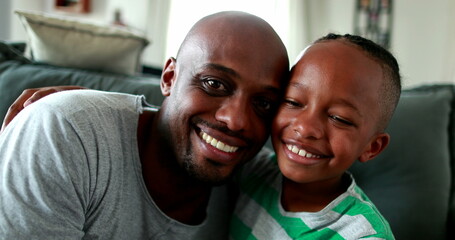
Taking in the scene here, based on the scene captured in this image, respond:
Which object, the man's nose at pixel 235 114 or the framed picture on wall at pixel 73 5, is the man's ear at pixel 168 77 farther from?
the framed picture on wall at pixel 73 5

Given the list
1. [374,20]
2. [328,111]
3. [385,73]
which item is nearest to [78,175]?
[328,111]

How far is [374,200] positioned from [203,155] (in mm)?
707

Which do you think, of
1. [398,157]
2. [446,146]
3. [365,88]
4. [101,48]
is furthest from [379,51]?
[101,48]

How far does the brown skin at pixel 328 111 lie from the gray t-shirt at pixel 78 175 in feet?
1.26

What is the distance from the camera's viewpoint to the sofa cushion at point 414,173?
4.30ft

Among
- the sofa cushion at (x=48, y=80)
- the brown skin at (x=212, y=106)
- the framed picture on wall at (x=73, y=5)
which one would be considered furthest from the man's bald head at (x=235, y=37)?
the framed picture on wall at (x=73, y=5)

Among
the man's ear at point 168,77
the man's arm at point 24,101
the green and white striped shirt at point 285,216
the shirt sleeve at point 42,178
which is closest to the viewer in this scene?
the shirt sleeve at point 42,178

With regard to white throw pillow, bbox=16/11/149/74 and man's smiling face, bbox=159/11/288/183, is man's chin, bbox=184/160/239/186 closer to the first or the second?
man's smiling face, bbox=159/11/288/183

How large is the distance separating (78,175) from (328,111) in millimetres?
613

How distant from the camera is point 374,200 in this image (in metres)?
1.35

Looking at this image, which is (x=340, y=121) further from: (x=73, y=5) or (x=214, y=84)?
(x=73, y=5)

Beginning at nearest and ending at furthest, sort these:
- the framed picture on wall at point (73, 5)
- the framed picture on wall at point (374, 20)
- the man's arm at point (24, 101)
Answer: the man's arm at point (24, 101) < the framed picture on wall at point (374, 20) < the framed picture on wall at point (73, 5)

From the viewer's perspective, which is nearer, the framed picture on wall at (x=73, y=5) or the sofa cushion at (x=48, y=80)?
the sofa cushion at (x=48, y=80)

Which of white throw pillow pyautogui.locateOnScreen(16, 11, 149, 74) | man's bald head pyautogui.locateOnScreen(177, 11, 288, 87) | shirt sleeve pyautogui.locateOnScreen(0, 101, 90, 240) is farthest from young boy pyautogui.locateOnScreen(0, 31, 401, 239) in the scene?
white throw pillow pyautogui.locateOnScreen(16, 11, 149, 74)
